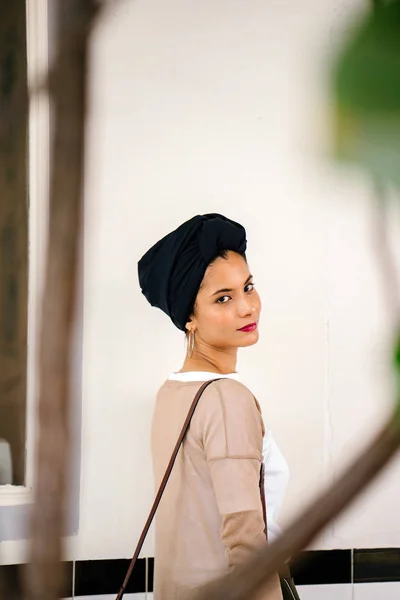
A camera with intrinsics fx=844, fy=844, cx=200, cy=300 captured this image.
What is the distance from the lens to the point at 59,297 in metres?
0.15

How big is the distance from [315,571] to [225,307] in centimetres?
99

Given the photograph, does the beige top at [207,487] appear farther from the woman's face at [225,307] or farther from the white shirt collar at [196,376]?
the woman's face at [225,307]

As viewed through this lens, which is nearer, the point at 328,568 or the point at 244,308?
the point at 244,308

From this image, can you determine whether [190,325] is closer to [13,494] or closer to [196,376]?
[196,376]

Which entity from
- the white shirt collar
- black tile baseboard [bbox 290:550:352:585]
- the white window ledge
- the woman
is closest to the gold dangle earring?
the woman

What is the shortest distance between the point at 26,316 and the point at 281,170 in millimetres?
800

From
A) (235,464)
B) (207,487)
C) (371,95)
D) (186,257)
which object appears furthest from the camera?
(186,257)

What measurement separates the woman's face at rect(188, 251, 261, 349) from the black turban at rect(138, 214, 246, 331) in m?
0.02

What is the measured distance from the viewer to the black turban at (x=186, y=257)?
1710mm

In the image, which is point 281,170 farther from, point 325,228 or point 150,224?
point 150,224

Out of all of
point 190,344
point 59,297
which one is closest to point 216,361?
point 190,344

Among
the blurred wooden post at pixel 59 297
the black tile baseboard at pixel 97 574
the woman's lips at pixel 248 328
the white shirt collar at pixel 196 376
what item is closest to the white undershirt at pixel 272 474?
the white shirt collar at pixel 196 376

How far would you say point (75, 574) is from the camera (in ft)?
7.25

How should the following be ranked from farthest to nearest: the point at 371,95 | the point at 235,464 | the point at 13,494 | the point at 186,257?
the point at 13,494
the point at 186,257
the point at 235,464
the point at 371,95
